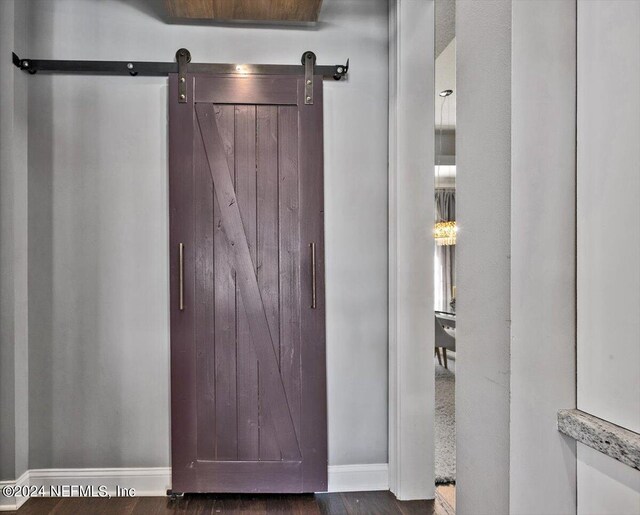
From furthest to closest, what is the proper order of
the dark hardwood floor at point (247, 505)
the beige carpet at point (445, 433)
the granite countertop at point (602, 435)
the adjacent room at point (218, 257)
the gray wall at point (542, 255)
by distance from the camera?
the beige carpet at point (445, 433), the adjacent room at point (218, 257), the dark hardwood floor at point (247, 505), the gray wall at point (542, 255), the granite countertop at point (602, 435)

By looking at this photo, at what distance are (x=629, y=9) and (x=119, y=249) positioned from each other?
2257 mm

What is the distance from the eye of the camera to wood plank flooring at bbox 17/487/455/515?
2.18 meters

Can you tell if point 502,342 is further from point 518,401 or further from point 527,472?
point 527,472

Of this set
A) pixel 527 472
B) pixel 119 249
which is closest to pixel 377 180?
pixel 119 249

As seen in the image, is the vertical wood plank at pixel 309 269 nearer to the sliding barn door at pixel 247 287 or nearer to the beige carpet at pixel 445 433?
the sliding barn door at pixel 247 287

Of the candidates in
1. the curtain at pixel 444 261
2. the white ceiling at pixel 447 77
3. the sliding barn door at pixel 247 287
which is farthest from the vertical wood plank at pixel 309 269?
the curtain at pixel 444 261

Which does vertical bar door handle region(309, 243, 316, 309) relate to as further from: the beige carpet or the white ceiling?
the white ceiling

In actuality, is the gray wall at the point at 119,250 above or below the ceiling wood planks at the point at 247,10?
below

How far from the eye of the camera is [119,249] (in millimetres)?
2381

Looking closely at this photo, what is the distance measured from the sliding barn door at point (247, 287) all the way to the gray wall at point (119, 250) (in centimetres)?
11

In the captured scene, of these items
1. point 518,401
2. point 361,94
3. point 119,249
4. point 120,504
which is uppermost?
point 361,94

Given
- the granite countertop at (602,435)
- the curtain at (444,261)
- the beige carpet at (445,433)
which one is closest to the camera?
the granite countertop at (602,435)

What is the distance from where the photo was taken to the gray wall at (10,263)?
88.4 inches

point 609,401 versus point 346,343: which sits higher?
point 609,401
